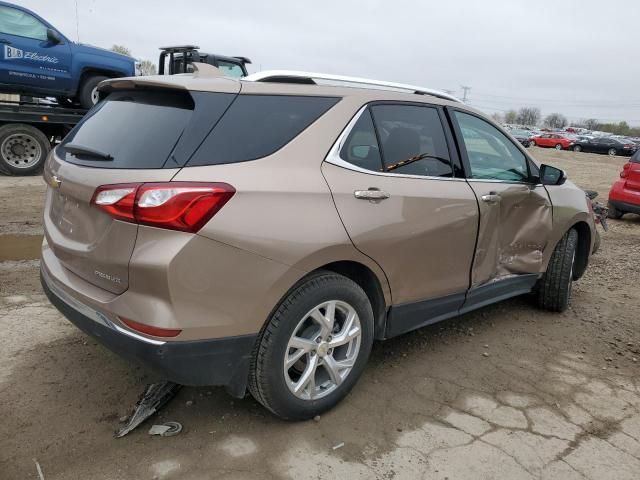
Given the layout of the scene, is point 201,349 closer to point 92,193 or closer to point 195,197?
point 195,197

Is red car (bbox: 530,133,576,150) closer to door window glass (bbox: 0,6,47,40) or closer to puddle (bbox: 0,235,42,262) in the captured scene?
door window glass (bbox: 0,6,47,40)

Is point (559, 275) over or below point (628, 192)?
below

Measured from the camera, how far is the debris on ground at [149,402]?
2627mm

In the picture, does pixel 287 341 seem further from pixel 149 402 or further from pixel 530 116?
pixel 530 116

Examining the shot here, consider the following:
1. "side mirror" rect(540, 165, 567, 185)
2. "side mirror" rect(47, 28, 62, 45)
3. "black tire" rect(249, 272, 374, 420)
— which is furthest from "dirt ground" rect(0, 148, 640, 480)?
"side mirror" rect(47, 28, 62, 45)

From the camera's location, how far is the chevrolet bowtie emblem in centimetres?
269

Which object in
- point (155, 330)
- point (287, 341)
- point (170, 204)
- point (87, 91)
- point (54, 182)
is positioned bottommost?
point (287, 341)

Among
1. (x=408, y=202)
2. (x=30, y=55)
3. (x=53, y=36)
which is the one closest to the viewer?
(x=408, y=202)

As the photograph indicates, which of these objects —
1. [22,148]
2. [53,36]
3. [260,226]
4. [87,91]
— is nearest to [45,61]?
[53,36]

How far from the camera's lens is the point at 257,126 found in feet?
8.23

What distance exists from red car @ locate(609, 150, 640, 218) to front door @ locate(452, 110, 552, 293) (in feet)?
19.8

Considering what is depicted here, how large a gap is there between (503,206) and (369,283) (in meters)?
1.37

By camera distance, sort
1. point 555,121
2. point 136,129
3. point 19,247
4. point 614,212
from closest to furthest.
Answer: point 136,129
point 19,247
point 614,212
point 555,121

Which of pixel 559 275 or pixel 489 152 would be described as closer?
pixel 489 152
